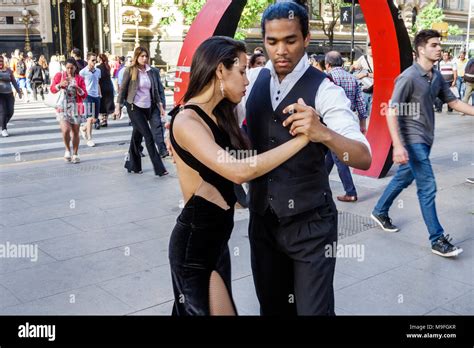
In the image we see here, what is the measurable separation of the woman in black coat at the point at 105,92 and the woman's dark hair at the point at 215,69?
11987 millimetres

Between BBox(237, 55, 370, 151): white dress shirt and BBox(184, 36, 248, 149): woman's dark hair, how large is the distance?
0.23 meters

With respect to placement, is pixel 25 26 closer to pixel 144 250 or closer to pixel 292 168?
pixel 144 250

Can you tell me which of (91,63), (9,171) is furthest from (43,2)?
(9,171)

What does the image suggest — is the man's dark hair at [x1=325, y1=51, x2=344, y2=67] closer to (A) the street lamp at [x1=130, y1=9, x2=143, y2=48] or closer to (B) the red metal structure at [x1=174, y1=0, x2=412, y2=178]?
(B) the red metal structure at [x1=174, y1=0, x2=412, y2=178]

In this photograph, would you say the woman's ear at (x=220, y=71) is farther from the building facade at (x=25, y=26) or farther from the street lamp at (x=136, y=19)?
the building facade at (x=25, y=26)

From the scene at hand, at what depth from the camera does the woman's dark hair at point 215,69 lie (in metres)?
2.47

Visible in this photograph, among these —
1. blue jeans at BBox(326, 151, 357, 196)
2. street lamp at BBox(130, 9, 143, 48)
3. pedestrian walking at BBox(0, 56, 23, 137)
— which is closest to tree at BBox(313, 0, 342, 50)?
street lamp at BBox(130, 9, 143, 48)

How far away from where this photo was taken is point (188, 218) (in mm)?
2473

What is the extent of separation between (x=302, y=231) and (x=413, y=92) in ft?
9.95

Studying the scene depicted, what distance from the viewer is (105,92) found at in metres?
14.1

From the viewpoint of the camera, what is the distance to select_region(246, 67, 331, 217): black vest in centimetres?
257

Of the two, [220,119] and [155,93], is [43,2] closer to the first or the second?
[155,93]

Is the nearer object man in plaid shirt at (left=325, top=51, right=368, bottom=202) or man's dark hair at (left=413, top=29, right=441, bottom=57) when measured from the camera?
man's dark hair at (left=413, top=29, right=441, bottom=57)

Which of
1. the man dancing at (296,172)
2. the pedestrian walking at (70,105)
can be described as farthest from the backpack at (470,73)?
the man dancing at (296,172)
